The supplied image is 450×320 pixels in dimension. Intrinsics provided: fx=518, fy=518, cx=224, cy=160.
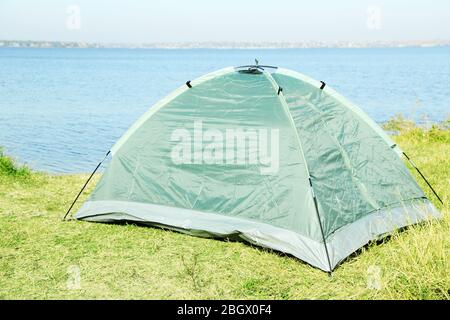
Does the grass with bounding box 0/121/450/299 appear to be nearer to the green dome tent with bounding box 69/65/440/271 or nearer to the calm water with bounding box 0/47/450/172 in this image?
the green dome tent with bounding box 69/65/440/271

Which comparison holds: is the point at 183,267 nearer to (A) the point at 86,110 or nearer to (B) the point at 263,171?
(B) the point at 263,171

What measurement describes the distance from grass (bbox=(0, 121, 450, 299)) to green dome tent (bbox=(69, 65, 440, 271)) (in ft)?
0.57

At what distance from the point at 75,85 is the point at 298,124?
3667 cm

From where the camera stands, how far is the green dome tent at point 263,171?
5.42 m

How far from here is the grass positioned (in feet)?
14.9

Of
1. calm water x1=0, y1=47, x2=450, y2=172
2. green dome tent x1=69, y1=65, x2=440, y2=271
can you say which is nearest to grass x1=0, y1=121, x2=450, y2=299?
green dome tent x1=69, y1=65, x2=440, y2=271

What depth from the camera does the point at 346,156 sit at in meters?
5.85

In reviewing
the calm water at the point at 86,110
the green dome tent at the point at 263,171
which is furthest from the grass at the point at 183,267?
the calm water at the point at 86,110

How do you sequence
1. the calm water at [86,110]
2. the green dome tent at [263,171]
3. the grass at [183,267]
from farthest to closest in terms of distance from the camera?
the calm water at [86,110] → the green dome tent at [263,171] → the grass at [183,267]

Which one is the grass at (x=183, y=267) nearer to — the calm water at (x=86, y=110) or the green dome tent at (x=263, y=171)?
the green dome tent at (x=263, y=171)

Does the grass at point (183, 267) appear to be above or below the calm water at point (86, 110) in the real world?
above

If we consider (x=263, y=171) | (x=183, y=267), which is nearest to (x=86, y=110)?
(x=263, y=171)

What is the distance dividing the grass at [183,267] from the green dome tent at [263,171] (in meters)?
0.17
